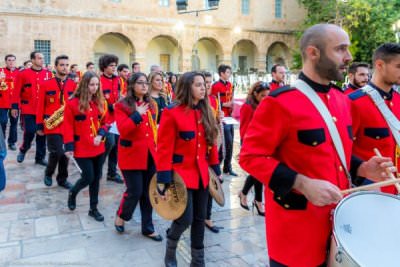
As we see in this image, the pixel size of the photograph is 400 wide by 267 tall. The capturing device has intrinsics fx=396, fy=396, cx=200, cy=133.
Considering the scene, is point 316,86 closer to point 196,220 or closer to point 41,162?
point 196,220

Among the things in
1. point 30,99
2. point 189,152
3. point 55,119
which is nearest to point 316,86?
point 189,152

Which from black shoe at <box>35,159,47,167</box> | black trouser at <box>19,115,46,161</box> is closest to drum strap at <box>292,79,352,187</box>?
black trouser at <box>19,115,46,161</box>

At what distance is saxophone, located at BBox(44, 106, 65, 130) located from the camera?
6809 millimetres

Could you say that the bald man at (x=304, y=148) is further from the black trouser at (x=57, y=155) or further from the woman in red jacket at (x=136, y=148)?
the black trouser at (x=57, y=155)

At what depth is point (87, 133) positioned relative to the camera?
214 inches

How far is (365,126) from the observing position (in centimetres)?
347

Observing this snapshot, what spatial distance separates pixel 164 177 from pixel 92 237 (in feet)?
5.56

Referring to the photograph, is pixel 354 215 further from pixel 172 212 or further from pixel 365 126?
pixel 172 212

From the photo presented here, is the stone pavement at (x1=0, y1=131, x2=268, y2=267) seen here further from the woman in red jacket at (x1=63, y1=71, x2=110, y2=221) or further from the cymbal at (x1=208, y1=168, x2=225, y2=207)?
the cymbal at (x1=208, y1=168, x2=225, y2=207)

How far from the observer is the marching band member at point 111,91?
24.2 ft

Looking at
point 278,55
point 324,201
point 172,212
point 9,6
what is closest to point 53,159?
point 172,212

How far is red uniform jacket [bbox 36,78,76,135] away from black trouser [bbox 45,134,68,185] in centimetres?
43

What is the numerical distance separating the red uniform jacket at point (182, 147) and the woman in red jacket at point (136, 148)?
37.1 inches

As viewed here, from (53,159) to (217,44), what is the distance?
25.4 metres
